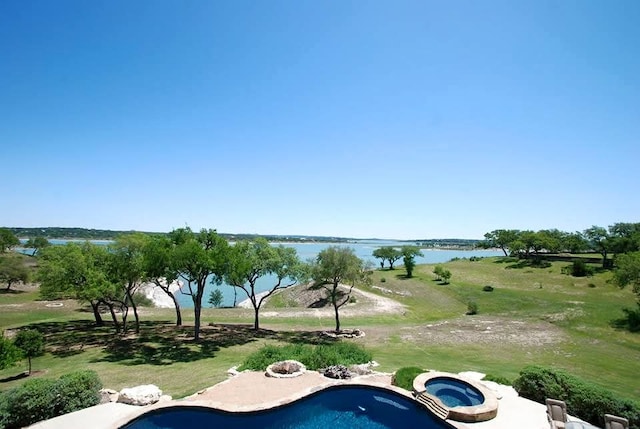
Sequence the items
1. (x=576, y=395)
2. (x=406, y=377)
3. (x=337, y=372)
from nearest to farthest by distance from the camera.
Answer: (x=576, y=395)
(x=406, y=377)
(x=337, y=372)

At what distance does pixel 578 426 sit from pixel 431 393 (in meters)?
6.35

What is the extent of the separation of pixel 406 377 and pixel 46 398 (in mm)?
17615

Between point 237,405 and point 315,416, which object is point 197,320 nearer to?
point 237,405

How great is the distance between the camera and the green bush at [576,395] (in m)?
14.5

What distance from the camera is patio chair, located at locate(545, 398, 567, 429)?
49.0 feet

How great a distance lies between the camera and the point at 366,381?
18.9m

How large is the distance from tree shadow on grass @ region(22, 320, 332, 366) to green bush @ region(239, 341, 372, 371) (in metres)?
5.91

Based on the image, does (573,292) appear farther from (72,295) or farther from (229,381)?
(72,295)

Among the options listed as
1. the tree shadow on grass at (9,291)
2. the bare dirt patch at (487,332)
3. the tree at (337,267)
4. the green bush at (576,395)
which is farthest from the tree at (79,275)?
the green bush at (576,395)

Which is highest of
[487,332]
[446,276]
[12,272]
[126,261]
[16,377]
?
[126,261]

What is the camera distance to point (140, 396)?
16.5m

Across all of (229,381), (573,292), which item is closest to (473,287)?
(573,292)

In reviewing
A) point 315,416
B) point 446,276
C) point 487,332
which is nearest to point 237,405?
point 315,416

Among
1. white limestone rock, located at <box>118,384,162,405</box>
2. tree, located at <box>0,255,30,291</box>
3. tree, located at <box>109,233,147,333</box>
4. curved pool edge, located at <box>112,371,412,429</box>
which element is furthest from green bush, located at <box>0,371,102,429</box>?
tree, located at <box>0,255,30,291</box>
